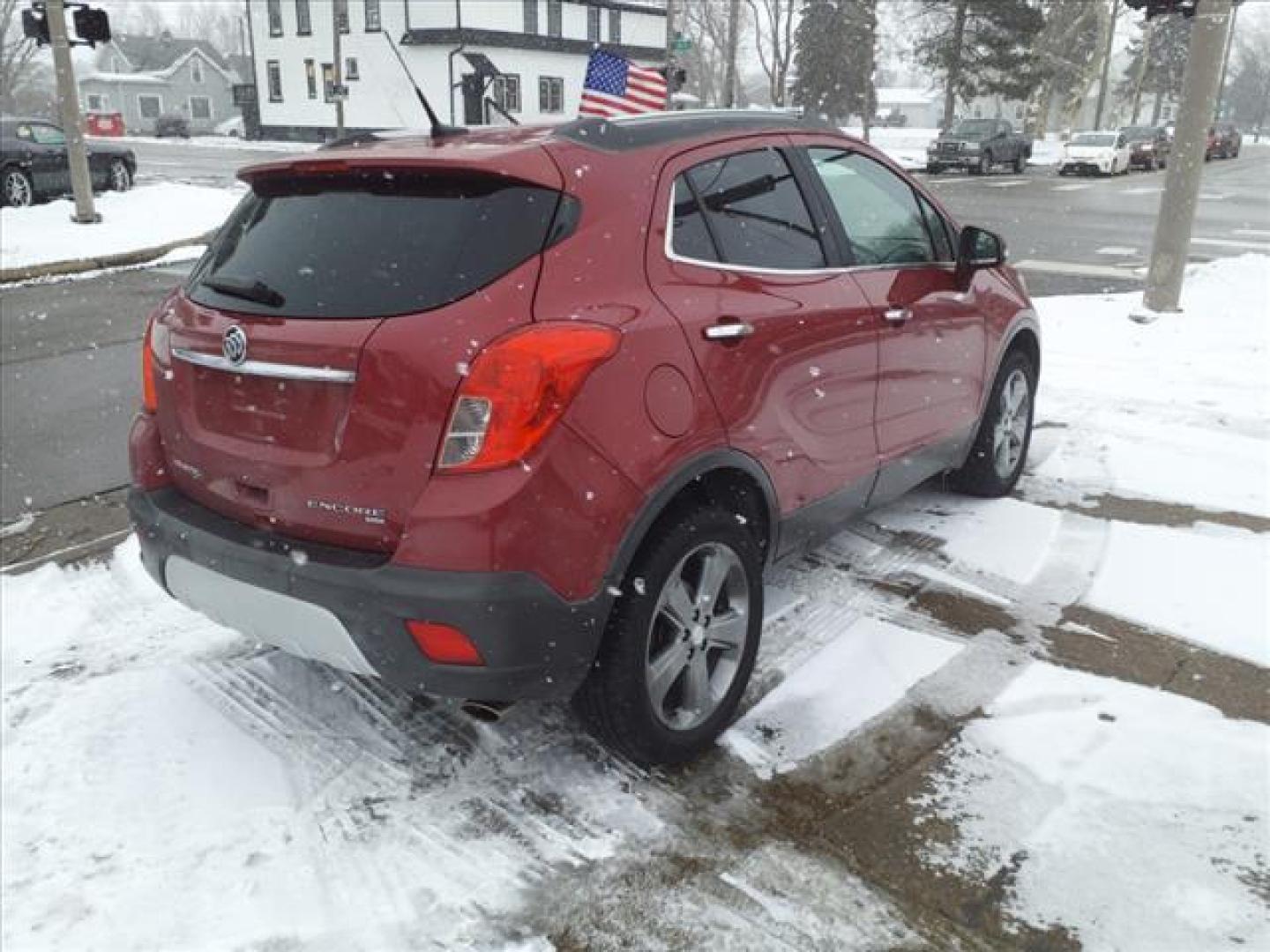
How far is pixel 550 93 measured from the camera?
46188 millimetres

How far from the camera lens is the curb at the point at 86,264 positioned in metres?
12.8

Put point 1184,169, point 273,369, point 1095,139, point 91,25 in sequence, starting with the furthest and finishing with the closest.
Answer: point 1095,139 < point 91,25 < point 1184,169 < point 273,369

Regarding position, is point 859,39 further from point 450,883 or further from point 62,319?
point 450,883

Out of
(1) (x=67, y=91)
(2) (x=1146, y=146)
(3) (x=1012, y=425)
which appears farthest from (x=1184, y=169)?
(2) (x=1146, y=146)

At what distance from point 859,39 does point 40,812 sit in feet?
179

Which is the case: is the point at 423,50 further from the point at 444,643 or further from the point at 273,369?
the point at 444,643

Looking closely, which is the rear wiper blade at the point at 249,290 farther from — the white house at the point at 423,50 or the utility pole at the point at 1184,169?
the white house at the point at 423,50

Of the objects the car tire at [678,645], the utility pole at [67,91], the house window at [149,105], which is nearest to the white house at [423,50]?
the utility pole at [67,91]

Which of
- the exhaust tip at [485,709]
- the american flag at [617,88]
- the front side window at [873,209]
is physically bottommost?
the exhaust tip at [485,709]

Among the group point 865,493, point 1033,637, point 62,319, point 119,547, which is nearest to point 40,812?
point 119,547

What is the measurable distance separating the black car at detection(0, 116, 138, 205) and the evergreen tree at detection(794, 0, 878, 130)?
39.0m

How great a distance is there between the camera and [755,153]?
3.40 meters

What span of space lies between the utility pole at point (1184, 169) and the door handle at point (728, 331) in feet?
24.9

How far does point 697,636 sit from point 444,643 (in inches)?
31.6
